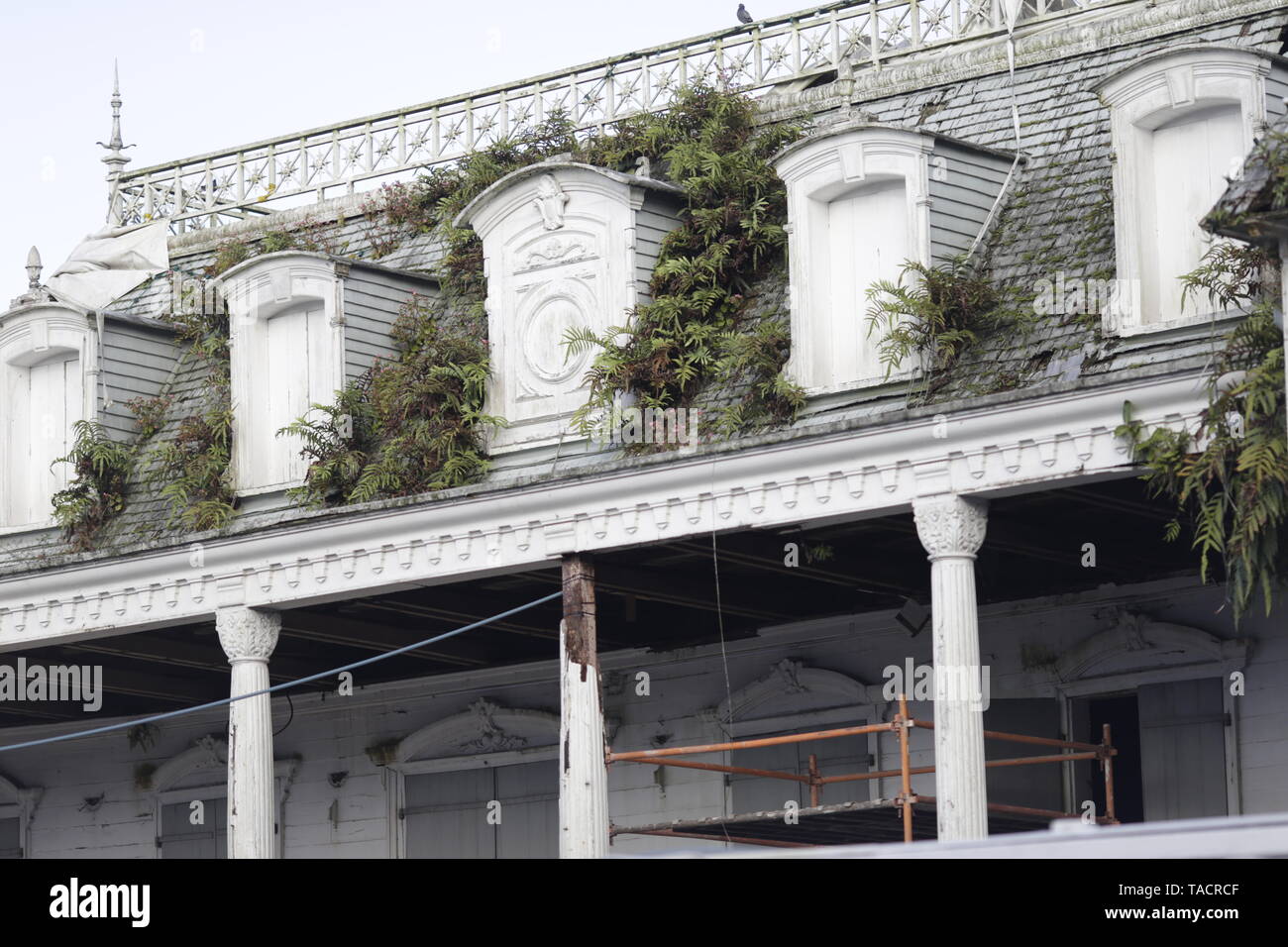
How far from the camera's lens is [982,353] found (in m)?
17.4

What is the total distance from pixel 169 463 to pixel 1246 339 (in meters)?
11.2

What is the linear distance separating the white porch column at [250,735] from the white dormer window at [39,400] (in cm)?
368

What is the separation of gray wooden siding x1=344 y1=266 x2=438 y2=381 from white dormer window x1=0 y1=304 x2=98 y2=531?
3.31m

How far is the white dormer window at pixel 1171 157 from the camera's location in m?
16.8

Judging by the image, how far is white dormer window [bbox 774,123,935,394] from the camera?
18.2 metres

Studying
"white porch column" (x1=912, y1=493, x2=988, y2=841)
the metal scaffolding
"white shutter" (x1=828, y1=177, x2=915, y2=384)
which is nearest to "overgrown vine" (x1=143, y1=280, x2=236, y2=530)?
the metal scaffolding

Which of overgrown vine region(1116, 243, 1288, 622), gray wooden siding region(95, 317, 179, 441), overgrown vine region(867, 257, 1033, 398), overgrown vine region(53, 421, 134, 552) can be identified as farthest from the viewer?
gray wooden siding region(95, 317, 179, 441)

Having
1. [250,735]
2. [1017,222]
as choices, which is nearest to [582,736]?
[250,735]

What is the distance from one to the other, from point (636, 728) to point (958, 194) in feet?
23.9

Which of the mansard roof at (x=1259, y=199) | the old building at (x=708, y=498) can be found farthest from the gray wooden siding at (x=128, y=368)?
the mansard roof at (x=1259, y=199)

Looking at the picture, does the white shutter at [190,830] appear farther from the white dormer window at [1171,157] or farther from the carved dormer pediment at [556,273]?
the white dormer window at [1171,157]

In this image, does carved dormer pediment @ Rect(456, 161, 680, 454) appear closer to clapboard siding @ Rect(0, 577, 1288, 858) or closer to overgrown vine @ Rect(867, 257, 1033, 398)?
overgrown vine @ Rect(867, 257, 1033, 398)

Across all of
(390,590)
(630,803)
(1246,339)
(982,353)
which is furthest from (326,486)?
(1246,339)
